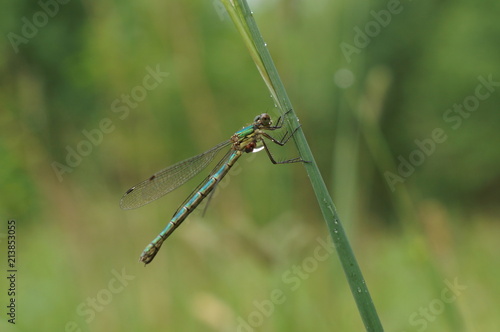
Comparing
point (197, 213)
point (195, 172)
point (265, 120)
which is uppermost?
point (265, 120)

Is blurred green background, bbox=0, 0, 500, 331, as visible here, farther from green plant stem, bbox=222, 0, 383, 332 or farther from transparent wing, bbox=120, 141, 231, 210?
green plant stem, bbox=222, 0, 383, 332

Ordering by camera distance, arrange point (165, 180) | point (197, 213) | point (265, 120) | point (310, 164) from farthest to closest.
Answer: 1. point (165, 180)
2. point (197, 213)
3. point (265, 120)
4. point (310, 164)

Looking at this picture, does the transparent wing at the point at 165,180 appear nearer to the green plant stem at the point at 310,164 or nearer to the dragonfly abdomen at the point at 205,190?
the dragonfly abdomen at the point at 205,190

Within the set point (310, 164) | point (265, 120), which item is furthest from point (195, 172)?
point (310, 164)

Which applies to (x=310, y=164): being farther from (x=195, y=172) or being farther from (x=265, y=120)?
(x=195, y=172)

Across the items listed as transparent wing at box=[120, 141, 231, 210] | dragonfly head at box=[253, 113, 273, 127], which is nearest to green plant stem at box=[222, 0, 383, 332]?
dragonfly head at box=[253, 113, 273, 127]

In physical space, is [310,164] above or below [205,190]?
above

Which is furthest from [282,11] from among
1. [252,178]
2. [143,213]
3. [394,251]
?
[394,251]

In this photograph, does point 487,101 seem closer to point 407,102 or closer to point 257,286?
point 407,102

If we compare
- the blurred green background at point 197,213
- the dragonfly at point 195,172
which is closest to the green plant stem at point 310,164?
the blurred green background at point 197,213

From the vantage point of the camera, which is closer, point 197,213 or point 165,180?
point 197,213
